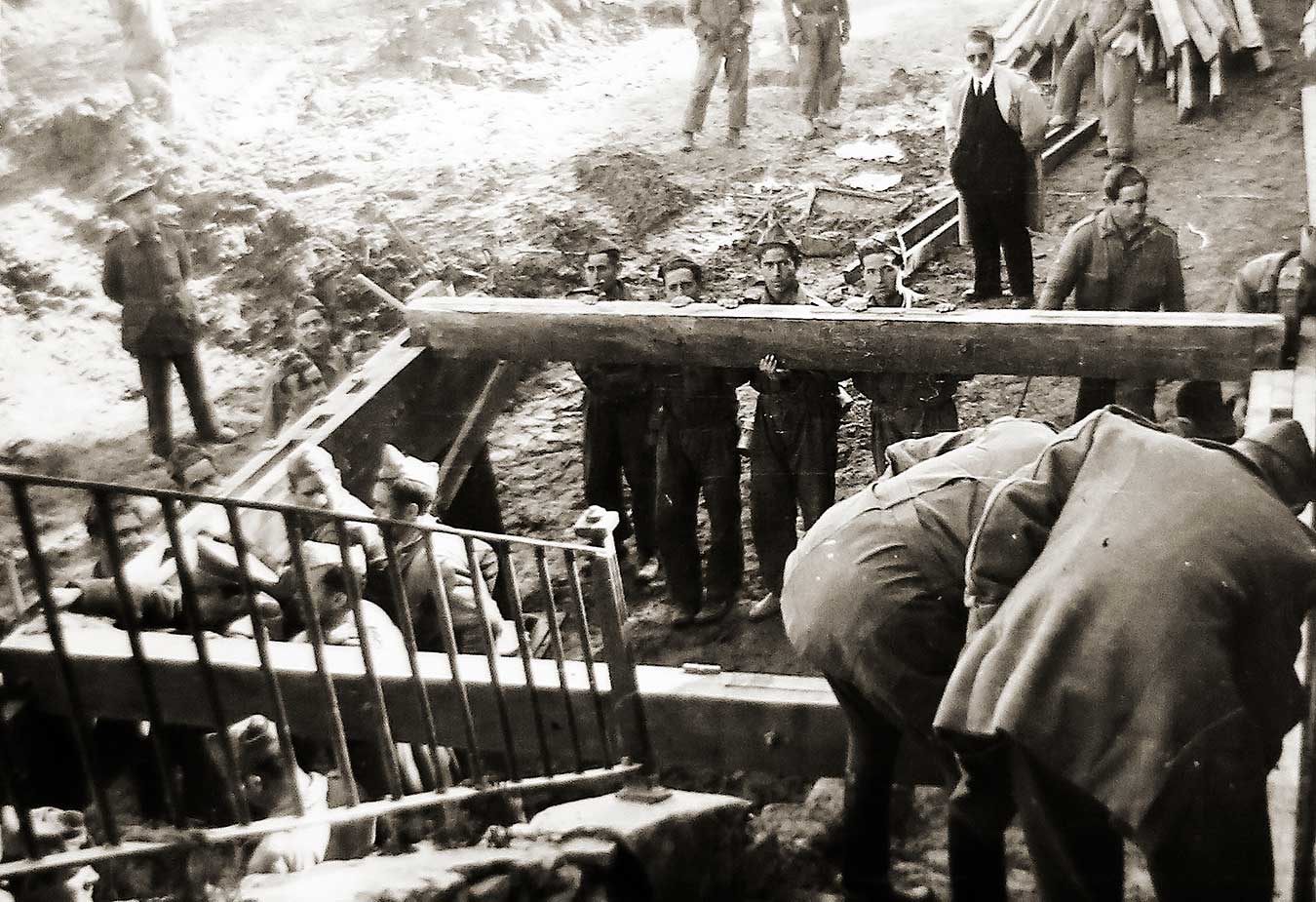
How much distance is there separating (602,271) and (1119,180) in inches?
81.8

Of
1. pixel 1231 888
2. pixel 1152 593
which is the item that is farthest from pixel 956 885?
pixel 1152 593

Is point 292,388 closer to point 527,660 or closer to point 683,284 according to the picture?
point 683,284

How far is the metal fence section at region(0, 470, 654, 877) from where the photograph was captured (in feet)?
8.07

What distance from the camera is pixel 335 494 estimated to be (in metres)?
4.07

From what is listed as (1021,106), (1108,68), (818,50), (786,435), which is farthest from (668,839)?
(818,50)

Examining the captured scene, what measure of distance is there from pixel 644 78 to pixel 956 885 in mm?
6517

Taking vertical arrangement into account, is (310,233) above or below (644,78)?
below

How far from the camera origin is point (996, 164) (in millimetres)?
6125

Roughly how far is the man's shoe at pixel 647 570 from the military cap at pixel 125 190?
2.79m

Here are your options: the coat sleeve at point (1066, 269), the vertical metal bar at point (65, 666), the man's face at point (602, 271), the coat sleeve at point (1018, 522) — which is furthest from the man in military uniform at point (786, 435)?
the vertical metal bar at point (65, 666)

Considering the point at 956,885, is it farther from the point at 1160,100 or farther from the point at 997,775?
the point at 1160,100

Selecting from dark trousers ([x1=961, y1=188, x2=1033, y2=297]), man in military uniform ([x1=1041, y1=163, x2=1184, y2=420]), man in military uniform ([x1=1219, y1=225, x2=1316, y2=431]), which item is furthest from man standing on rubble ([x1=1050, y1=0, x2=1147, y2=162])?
man in military uniform ([x1=1219, y1=225, x2=1316, y2=431])

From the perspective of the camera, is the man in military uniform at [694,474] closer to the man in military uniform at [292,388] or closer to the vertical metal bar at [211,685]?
the man in military uniform at [292,388]

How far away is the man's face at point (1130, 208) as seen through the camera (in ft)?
15.8
